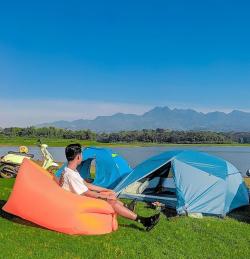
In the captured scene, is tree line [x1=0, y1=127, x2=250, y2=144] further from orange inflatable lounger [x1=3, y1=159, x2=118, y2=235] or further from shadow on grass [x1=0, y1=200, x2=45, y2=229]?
orange inflatable lounger [x1=3, y1=159, x2=118, y2=235]

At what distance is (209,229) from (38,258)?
478 cm

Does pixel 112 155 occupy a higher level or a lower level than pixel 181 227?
higher

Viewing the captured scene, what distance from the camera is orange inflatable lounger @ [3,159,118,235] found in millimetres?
9406

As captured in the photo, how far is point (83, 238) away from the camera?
9.22 metres

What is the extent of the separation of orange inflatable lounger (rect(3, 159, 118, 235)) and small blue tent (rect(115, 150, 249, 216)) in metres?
3.71

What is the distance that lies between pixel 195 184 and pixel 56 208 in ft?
17.2

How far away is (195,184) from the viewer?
13.3 m

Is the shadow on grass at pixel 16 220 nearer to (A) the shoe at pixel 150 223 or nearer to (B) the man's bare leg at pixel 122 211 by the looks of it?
(B) the man's bare leg at pixel 122 211

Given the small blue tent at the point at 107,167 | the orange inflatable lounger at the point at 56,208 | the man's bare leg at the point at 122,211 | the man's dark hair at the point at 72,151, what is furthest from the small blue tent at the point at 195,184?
the man's dark hair at the point at 72,151

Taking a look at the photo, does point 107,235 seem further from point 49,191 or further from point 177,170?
point 177,170

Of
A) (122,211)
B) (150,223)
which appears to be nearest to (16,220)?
(122,211)

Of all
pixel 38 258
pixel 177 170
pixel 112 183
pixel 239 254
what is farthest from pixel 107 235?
pixel 112 183

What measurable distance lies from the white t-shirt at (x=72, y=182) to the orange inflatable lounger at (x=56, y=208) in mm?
283

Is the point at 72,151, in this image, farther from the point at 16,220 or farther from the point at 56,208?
the point at 16,220
